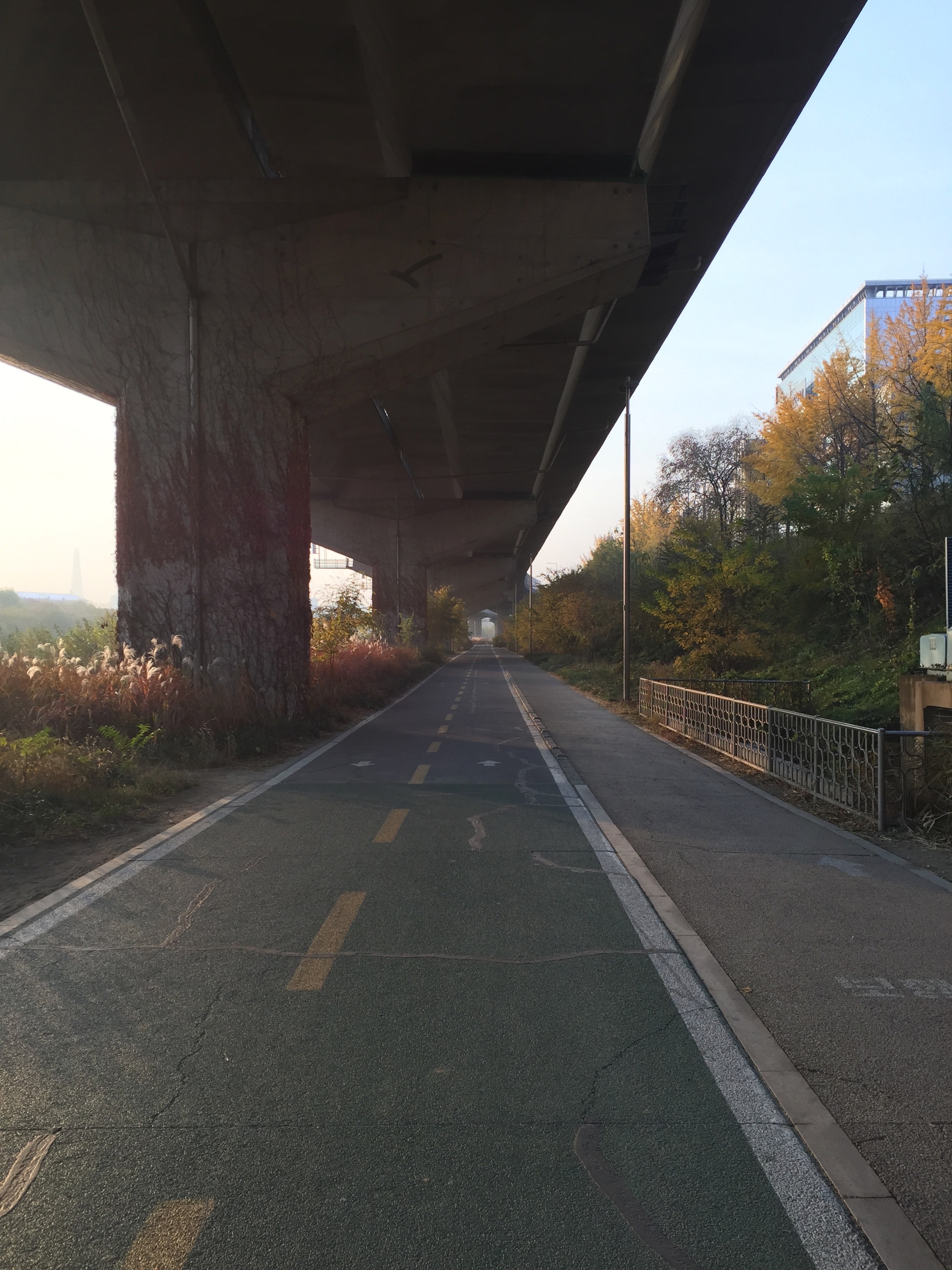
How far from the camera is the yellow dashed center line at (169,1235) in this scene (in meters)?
2.52

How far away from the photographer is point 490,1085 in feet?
11.6

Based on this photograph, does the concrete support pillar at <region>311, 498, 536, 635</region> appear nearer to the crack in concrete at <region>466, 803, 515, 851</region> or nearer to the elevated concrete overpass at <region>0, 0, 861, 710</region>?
the elevated concrete overpass at <region>0, 0, 861, 710</region>

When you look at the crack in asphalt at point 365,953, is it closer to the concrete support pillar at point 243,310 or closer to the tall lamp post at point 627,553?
the concrete support pillar at point 243,310

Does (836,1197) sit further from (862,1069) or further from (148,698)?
(148,698)

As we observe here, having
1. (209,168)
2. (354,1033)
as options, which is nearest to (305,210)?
(209,168)

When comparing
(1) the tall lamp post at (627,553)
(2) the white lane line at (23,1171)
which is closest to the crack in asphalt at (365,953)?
(2) the white lane line at (23,1171)

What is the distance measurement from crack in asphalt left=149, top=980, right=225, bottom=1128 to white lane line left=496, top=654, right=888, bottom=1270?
6.62 feet

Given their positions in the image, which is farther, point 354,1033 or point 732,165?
point 732,165

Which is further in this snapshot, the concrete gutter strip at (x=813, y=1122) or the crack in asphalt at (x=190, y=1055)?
the crack in asphalt at (x=190, y=1055)

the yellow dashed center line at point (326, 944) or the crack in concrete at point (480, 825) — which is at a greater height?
the yellow dashed center line at point (326, 944)

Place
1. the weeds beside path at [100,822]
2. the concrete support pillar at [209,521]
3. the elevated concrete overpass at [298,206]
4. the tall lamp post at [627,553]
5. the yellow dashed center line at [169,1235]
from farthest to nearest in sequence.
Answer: the tall lamp post at [627,553], the concrete support pillar at [209,521], the elevated concrete overpass at [298,206], the weeds beside path at [100,822], the yellow dashed center line at [169,1235]

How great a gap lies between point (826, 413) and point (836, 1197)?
39.5m

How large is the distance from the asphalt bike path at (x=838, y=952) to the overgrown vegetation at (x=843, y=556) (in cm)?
613

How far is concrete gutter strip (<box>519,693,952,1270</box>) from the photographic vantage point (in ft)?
8.68
